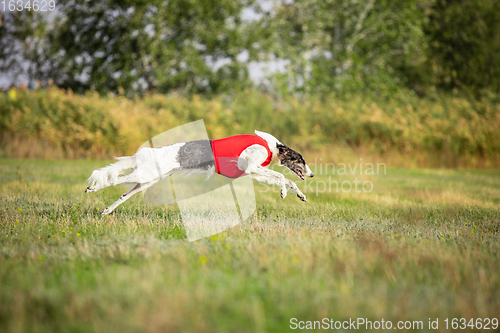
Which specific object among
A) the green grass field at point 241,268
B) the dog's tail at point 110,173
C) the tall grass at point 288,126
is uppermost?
the dog's tail at point 110,173

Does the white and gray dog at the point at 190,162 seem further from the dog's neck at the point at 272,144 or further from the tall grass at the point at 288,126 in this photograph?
the tall grass at the point at 288,126

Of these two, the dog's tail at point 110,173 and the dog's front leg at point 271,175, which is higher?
the dog's tail at point 110,173

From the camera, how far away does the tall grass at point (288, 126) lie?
13.9 meters

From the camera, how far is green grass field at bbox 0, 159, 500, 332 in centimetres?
252

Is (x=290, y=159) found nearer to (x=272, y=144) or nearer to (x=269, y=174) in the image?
(x=272, y=144)

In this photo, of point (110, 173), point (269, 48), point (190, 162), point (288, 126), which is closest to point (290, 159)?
point (190, 162)

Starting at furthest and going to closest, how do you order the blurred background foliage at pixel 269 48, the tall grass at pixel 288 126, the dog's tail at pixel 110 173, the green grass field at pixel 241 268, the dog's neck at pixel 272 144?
the blurred background foliage at pixel 269 48
the tall grass at pixel 288 126
the dog's neck at pixel 272 144
the dog's tail at pixel 110 173
the green grass field at pixel 241 268

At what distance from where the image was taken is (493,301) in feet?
9.37

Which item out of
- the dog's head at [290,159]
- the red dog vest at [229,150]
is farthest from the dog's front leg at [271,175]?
the dog's head at [290,159]

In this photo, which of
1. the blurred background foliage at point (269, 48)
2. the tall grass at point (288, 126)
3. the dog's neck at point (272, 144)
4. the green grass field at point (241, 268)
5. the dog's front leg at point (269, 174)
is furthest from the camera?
the blurred background foliage at point (269, 48)

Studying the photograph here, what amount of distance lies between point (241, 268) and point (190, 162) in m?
2.25

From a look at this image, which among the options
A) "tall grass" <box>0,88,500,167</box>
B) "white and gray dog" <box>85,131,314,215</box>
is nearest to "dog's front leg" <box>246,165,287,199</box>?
"white and gray dog" <box>85,131,314,215</box>

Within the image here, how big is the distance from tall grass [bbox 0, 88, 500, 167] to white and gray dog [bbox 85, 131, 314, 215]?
30.0ft

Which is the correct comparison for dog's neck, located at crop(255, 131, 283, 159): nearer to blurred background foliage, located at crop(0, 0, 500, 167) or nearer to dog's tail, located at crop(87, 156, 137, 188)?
dog's tail, located at crop(87, 156, 137, 188)
